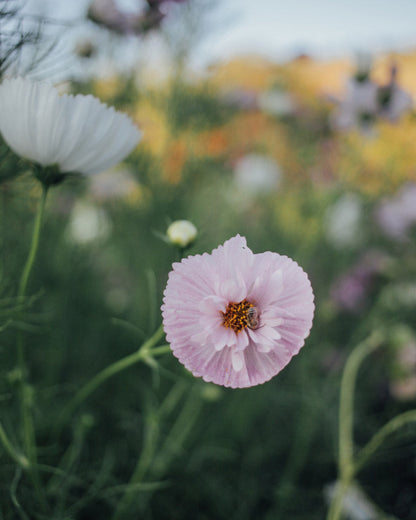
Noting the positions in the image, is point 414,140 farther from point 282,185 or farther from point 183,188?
point 183,188

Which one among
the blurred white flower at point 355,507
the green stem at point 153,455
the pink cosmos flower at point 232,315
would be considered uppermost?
the pink cosmos flower at point 232,315

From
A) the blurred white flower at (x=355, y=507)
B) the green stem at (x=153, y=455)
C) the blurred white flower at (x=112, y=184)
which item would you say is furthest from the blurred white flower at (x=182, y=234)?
the blurred white flower at (x=112, y=184)

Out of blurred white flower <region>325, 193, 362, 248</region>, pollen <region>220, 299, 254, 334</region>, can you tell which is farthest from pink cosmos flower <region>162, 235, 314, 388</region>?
blurred white flower <region>325, 193, 362, 248</region>

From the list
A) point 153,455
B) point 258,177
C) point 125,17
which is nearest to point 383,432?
point 153,455

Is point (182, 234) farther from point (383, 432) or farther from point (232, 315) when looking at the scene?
point (383, 432)

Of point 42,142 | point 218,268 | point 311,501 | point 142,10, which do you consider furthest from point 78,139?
point 311,501

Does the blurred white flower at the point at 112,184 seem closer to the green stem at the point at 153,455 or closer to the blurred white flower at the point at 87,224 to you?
the blurred white flower at the point at 87,224
